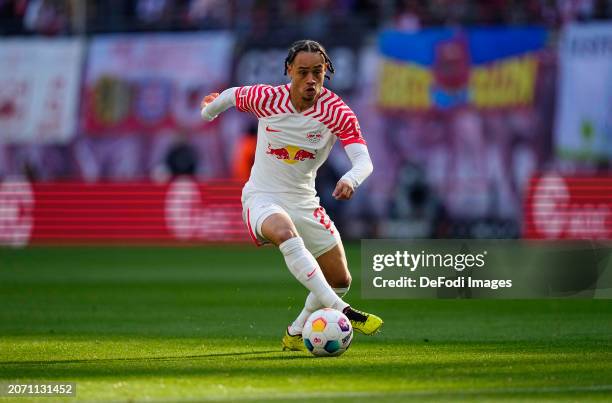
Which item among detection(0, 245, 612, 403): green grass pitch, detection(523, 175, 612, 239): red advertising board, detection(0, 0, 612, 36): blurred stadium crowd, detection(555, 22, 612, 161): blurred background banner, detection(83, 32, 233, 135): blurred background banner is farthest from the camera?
detection(83, 32, 233, 135): blurred background banner

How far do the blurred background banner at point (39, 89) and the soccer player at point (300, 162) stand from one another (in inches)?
841

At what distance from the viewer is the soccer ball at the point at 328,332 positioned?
29.9 feet

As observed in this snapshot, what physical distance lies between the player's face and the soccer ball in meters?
1.58

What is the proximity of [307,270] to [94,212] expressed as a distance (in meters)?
17.0

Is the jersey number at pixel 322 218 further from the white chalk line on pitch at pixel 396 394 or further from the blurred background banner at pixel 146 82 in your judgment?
the blurred background banner at pixel 146 82

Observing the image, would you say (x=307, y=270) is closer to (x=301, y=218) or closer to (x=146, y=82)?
(x=301, y=218)

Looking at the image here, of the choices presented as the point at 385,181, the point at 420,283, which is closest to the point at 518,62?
the point at 385,181

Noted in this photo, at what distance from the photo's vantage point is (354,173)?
9383 millimetres

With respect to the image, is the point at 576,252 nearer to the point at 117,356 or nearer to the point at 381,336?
the point at 381,336

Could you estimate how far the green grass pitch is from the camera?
7.63m

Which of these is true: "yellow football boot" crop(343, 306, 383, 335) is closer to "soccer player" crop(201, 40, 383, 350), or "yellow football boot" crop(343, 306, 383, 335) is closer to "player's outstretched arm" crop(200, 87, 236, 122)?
"soccer player" crop(201, 40, 383, 350)

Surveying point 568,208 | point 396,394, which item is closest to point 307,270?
point 396,394

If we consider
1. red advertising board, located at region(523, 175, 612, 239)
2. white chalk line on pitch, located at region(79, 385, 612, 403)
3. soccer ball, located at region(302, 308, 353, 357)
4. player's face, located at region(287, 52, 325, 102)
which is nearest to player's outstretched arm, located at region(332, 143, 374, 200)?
player's face, located at region(287, 52, 325, 102)

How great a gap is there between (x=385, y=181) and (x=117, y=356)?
18.4 meters
